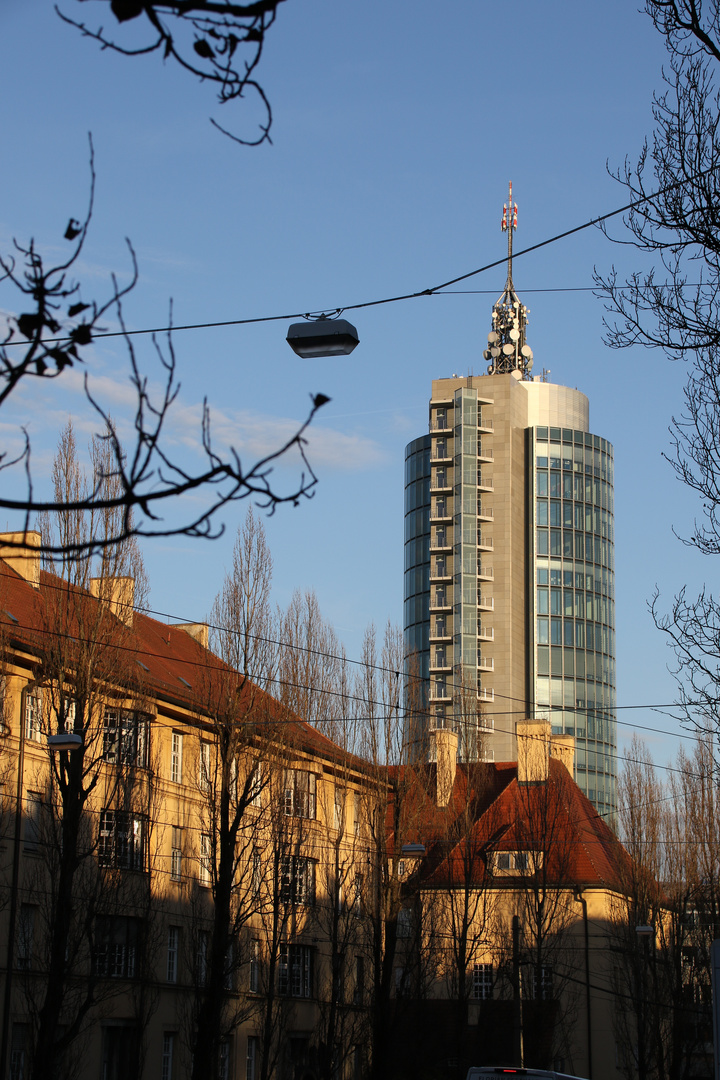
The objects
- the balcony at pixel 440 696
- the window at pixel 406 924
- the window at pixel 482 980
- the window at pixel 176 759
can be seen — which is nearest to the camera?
the window at pixel 176 759

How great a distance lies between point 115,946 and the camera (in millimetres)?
33375

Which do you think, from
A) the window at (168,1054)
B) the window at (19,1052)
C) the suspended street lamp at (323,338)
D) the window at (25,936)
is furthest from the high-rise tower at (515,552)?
the suspended street lamp at (323,338)

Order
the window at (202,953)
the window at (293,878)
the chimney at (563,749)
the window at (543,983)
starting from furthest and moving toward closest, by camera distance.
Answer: the chimney at (563,749) → the window at (543,983) → the window at (293,878) → the window at (202,953)

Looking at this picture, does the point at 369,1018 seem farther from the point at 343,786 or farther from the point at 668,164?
the point at 668,164

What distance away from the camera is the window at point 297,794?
4084 cm

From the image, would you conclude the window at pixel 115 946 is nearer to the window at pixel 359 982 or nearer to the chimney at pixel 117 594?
the chimney at pixel 117 594

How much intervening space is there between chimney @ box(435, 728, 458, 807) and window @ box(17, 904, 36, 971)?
69.7 ft

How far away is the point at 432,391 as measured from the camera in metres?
111

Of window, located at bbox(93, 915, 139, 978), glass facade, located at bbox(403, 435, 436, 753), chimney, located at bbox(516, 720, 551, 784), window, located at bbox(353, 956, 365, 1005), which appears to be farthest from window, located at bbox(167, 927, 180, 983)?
glass facade, located at bbox(403, 435, 436, 753)

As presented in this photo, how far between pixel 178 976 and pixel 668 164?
31102 millimetres

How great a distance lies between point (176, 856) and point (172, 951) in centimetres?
277

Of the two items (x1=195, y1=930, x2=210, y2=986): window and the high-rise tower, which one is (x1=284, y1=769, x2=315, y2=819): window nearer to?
(x1=195, y1=930, x2=210, y2=986): window

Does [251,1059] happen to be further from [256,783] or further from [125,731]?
[125,731]

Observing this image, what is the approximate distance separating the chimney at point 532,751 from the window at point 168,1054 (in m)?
21.9
